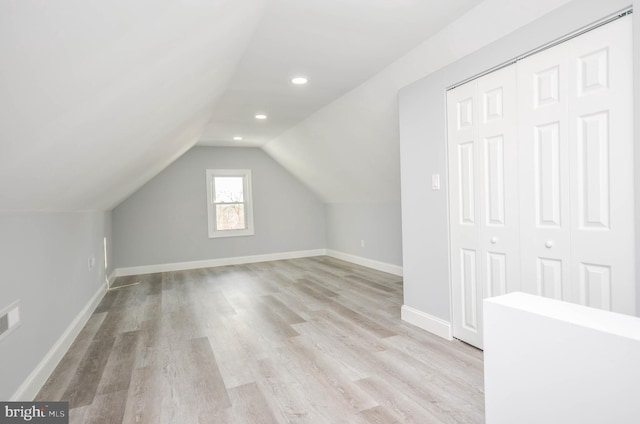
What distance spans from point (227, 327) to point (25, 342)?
1.55 metres

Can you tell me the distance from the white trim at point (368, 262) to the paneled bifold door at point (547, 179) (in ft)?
8.75

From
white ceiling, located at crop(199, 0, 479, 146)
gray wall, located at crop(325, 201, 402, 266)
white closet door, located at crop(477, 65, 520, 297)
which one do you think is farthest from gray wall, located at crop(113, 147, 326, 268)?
white closet door, located at crop(477, 65, 520, 297)

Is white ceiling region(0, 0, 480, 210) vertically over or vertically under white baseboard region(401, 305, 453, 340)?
over

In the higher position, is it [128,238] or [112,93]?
[112,93]

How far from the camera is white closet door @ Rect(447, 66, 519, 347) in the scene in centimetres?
230

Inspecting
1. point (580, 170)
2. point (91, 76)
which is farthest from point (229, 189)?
point (580, 170)

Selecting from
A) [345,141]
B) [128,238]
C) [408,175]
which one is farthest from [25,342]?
[128,238]

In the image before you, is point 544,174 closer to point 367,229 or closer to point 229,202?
point 367,229

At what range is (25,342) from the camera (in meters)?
2.01

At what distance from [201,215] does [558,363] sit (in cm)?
639

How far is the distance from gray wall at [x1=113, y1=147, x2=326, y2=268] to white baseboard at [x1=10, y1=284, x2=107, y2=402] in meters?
2.67

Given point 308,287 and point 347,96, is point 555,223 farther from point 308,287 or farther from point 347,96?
point 308,287

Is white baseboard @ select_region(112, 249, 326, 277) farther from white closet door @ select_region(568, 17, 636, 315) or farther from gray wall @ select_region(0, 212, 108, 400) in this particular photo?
white closet door @ select_region(568, 17, 636, 315)

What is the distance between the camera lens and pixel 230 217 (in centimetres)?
702
